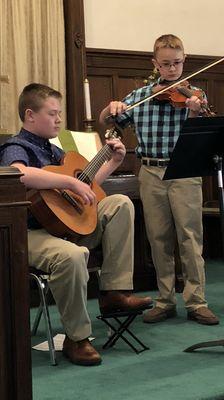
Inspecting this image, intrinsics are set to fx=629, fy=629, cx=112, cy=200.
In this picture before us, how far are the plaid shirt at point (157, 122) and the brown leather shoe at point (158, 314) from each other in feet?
2.66

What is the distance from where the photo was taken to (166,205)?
330cm

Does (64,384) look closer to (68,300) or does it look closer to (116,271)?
(68,300)

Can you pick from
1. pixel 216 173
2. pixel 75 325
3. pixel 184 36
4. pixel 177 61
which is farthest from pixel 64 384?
pixel 184 36

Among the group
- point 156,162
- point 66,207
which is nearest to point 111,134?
point 156,162

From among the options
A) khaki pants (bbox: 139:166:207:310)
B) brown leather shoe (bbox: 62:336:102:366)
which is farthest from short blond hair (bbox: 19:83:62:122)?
brown leather shoe (bbox: 62:336:102:366)

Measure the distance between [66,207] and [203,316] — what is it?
3.37 feet

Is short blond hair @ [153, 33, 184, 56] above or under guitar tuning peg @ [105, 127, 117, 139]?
above

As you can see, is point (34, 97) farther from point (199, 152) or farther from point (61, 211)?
point (199, 152)

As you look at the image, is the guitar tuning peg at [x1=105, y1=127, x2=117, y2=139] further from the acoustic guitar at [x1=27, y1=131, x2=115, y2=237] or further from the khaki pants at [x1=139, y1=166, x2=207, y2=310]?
the khaki pants at [x1=139, y1=166, x2=207, y2=310]

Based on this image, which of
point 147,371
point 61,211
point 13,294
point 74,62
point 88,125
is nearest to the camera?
point 13,294

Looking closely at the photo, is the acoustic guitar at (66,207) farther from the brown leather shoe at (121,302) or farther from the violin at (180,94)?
the violin at (180,94)

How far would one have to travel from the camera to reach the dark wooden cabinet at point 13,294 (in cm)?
176

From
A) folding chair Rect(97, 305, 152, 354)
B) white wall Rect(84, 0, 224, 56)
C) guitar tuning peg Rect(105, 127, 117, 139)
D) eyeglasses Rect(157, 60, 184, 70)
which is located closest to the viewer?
folding chair Rect(97, 305, 152, 354)

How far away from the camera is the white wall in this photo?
4.87 meters
